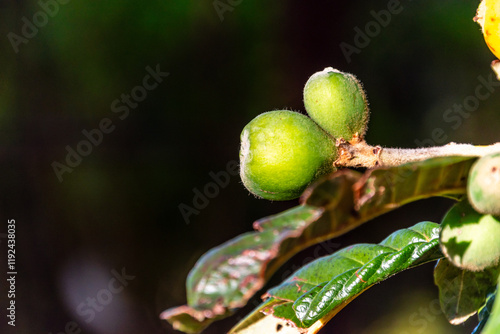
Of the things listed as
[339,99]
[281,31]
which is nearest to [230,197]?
[281,31]

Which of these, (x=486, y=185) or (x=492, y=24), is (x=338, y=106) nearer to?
(x=492, y=24)

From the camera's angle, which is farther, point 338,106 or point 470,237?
point 338,106

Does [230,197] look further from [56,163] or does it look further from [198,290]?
[198,290]

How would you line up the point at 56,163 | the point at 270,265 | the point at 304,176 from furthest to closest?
the point at 56,163, the point at 304,176, the point at 270,265

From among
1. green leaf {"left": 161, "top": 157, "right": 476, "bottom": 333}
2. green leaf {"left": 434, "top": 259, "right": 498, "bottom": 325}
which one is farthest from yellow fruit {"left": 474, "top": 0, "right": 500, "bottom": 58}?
green leaf {"left": 434, "top": 259, "right": 498, "bottom": 325}

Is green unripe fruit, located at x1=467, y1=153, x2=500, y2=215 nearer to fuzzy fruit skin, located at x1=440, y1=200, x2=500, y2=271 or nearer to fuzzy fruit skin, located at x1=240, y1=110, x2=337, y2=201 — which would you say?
fuzzy fruit skin, located at x1=440, y1=200, x2=500, y2=271

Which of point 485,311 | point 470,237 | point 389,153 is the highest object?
point 389,153

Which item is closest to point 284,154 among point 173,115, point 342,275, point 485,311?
point 342,275
